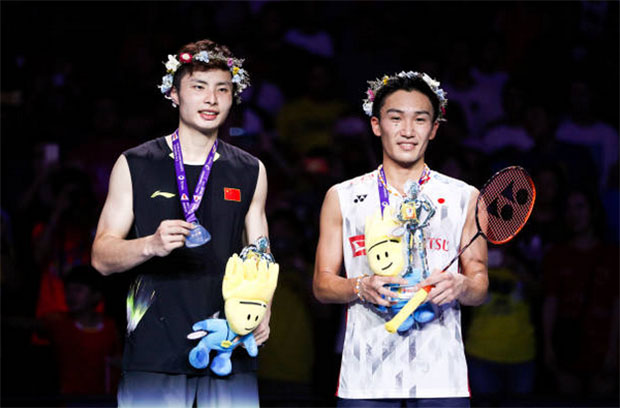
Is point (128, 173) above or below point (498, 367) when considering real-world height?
above

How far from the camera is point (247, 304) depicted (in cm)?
347

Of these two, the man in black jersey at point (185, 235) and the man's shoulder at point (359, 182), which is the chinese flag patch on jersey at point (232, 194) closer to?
the man in black jersey at point (185, 235)

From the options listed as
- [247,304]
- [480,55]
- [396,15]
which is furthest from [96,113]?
[247,304]

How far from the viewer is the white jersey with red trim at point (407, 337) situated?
377 centimetres

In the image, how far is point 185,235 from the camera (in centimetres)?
340

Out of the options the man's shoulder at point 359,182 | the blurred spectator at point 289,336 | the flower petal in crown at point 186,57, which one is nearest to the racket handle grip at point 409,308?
the man's shoulder at point 359,182

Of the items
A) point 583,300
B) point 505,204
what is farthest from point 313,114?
point 505,204

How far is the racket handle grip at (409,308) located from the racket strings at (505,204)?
0.38 meters

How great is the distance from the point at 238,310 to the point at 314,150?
3.12m

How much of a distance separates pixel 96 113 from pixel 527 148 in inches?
116

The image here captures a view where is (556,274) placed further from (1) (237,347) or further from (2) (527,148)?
(1) (237,347)

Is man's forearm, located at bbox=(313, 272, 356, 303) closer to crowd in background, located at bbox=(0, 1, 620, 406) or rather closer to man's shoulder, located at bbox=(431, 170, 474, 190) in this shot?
man's shoulder, located at bbox=(431, 170, 474, 190)

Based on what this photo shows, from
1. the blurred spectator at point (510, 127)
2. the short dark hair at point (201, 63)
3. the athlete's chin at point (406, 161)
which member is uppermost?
the blurred spectator at point (510, 127)

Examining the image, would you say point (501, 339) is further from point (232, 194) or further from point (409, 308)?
point (232, 194)
